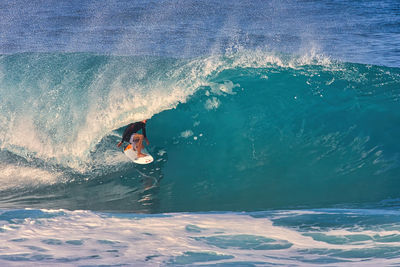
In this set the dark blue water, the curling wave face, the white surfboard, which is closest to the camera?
the curling wave face

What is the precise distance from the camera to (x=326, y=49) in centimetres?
1614

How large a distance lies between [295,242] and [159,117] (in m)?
4.59

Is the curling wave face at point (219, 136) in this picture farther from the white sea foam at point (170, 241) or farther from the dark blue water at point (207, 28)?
the dark blue water at point (207, 28)

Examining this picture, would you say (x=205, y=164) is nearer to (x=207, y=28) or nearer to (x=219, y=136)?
(x=219, y=136)

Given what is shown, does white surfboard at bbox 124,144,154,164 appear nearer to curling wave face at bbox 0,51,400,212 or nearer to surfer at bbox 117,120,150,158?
surfer at bbox 117,120,150,158

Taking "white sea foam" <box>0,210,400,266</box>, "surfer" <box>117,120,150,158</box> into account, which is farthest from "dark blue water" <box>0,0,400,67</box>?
"white sea foam" <box>0,210,400,266</box>

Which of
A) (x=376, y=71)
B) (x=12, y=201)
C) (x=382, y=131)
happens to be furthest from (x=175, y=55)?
(x=12, y=201)

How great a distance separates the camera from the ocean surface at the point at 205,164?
4762 millimetres

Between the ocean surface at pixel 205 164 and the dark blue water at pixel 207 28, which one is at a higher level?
the dark blue water at pixel 207 28

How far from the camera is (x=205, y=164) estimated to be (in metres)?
8.18

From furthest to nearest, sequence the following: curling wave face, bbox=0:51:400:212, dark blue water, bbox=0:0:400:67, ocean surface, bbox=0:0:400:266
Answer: dark blue water, bbox=0:0:400:67 → curling wave face, bbox=0:51:400:212 → ocean surface, bbox=0:0:400:266

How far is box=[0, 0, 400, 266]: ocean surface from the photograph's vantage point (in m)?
4.76

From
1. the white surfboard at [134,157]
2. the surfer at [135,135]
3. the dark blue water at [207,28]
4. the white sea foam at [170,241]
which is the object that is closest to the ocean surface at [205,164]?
the white sea foam at [170,241]

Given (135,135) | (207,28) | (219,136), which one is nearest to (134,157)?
(135,135)
